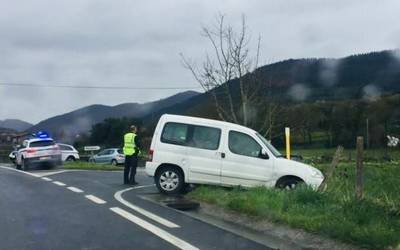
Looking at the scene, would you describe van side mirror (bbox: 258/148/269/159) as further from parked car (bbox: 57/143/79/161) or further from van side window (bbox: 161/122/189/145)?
parked car (bbox: 57/143/79/161)

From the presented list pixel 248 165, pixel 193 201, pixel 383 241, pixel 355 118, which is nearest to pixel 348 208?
pixel 383 241

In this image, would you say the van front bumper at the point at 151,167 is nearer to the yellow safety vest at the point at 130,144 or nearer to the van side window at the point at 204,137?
the van side window at the point at 204,137

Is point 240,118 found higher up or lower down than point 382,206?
higher up

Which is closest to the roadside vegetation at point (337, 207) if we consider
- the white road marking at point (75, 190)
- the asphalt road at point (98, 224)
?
the asphalt road at point (98, 224)

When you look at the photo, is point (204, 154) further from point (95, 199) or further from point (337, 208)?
point (337, 208)

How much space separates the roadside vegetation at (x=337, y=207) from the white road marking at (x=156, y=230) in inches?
68.8

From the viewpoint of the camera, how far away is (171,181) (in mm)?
14953

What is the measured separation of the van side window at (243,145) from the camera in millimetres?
14625

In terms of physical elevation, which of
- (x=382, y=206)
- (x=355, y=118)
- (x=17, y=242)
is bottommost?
(x=17, y=242)

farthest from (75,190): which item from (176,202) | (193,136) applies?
(176,202)

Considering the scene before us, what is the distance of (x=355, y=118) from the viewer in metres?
73.2

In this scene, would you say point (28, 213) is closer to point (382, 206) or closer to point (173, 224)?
point (173, 224)

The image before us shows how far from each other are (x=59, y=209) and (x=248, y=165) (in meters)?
4.63

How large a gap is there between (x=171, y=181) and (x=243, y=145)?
1.92m
